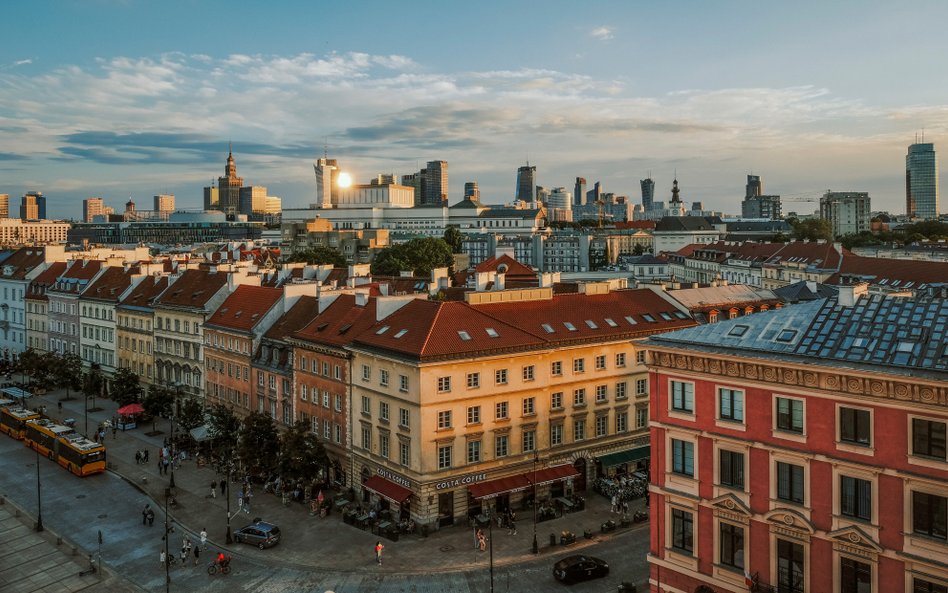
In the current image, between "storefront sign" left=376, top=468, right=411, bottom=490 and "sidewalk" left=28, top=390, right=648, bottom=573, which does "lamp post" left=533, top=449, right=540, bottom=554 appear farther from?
"storefront sign" left=376, top=468, right=411, bottom=490

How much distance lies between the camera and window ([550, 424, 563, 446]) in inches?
2179

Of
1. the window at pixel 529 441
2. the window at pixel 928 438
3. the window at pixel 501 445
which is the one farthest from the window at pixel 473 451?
the window at pixel 928 438

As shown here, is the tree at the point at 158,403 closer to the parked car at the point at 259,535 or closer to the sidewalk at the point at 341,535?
the sidewalk at the point at 341,535

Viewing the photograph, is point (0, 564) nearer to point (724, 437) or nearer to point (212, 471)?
point (212, 471)

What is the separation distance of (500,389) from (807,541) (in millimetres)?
24260

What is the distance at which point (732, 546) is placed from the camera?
34.3 meters

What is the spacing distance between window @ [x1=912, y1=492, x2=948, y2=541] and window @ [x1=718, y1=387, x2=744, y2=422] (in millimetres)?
7321

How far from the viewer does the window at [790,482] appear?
3222cm

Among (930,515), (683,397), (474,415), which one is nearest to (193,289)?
(474,415)

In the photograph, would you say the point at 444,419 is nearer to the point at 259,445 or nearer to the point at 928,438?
the point at 259,445

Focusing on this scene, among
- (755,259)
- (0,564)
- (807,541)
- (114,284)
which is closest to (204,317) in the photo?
(114,284)

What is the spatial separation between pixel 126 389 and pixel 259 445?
97.7ft

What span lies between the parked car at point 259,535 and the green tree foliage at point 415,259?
316 ft

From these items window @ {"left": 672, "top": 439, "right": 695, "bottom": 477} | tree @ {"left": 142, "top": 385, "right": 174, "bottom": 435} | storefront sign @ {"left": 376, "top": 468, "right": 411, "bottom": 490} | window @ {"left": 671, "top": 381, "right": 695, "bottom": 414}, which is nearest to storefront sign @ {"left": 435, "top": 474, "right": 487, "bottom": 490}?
storefront sign @ {"left": 376, "top": 468, "right": 411, "bottom": 490}
